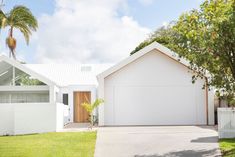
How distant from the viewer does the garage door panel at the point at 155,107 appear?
1083 inches

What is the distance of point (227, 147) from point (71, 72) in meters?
21.3

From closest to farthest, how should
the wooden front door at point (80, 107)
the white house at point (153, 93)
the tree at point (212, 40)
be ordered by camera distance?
the tree at point (212, 40) < the white house at point (153, 93) < the wooden front door at point (80, 107)

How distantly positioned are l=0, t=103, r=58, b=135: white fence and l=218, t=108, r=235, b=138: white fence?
30.7ft

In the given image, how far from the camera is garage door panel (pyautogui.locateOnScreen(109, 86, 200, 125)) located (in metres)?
27.5

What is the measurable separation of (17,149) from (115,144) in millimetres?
4097

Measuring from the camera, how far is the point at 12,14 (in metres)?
34.9

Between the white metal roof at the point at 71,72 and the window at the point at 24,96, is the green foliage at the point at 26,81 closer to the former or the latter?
the window at the point at 24,96

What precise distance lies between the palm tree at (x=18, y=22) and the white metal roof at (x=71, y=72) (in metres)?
2.75

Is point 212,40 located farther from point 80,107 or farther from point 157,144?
point 80,107

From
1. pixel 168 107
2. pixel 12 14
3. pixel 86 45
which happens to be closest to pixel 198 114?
pixel 168 107

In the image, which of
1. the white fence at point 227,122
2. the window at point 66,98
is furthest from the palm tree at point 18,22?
the white fence at point 227,122

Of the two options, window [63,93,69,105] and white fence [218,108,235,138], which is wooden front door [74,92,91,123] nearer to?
window [63,93,69,105]

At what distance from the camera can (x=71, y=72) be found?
3572 cm

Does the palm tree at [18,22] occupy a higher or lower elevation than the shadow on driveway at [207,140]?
higher
